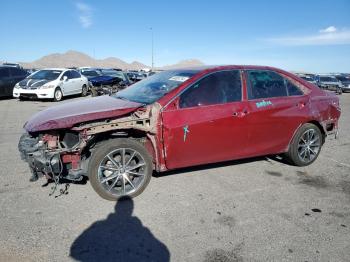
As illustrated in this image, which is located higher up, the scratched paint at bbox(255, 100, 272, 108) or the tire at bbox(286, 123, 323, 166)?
the scratched paint at bbox(255, 100, 272, 108)

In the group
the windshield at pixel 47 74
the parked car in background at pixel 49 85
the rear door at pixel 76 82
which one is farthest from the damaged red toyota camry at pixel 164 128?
the rear door at pixel 76 82

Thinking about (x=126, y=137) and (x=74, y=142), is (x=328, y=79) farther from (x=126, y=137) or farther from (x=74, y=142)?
(x=74, y=142)

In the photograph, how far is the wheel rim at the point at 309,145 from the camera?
17.9 ft

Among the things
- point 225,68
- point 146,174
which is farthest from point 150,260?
point 225,68

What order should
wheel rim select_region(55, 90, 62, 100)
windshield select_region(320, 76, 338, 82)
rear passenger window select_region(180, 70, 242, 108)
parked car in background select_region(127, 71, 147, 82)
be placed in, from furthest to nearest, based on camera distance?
windshield select_region(320, 76, 338, 82) < parked car in background select_region(127, 71, 147, 82) < wheel rim select_region(55, 90, 62, 100) < rear passenger window select_region(180, 70, 242, 108)

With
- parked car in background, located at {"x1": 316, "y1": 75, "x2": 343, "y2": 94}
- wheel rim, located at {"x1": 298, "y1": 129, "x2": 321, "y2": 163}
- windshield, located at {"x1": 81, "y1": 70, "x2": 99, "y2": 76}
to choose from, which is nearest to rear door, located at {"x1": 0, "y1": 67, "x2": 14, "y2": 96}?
windshield, located at {"x1": 81, "y1": 70, "x2": 99, "y2": 76}

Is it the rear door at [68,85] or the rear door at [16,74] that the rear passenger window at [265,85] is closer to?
the rear door at [68,85]

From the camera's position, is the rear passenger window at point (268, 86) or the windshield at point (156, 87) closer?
the windshield at point (156, 87)

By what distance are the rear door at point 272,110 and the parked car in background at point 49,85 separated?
11.7m

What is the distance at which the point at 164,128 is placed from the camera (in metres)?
4.09

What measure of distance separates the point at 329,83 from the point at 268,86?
26494mm

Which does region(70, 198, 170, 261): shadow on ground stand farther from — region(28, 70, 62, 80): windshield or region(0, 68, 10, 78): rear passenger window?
region(0, 68, 10, 78): rear passenger window

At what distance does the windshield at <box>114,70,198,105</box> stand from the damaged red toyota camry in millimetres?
23

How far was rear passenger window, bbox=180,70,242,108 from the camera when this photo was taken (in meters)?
4.31
